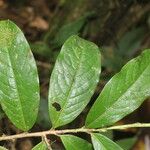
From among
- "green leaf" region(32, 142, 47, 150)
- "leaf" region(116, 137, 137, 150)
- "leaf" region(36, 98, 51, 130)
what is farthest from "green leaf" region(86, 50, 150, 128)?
"leaf" region(116, 137, 137, 150)

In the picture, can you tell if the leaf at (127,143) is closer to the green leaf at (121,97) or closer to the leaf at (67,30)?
the leaf at (67,30)

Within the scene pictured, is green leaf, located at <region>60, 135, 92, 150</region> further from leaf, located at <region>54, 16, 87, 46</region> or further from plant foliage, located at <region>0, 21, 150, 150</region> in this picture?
leaf, located at <region>54, 16, 87, 46</region>

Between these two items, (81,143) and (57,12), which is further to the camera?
(57,12)

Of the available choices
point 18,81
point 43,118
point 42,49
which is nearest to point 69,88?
point 18,81

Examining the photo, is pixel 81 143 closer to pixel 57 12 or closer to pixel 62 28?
pixel 62 28

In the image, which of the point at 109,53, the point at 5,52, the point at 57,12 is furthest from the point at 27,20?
the point at 5,52

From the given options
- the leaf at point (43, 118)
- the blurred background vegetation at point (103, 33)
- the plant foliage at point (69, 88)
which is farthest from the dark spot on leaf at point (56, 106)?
the blurred background vegetation at point (103, 33)
